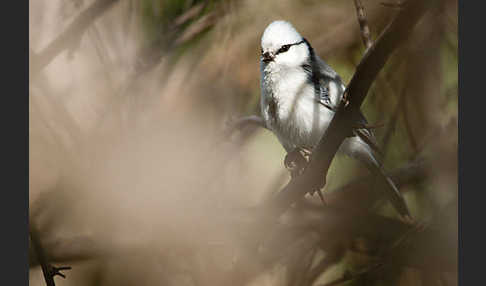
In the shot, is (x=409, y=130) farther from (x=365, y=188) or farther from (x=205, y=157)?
(x=205, y=157)

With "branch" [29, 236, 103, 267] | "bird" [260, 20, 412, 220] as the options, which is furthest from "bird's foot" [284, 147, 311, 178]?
"branch" [29, 236, 103, 267]

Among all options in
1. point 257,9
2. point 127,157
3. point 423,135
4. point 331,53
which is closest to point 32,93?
point 127,157

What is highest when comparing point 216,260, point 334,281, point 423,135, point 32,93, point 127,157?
point 32,93

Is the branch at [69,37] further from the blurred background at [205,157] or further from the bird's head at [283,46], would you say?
the bird's head at [283,46]

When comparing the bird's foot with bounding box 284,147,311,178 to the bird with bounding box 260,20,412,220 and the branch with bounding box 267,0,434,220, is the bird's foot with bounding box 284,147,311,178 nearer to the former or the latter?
the bird with bounding box 260,20,412,220

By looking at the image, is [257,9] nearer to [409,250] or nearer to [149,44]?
[149,44]

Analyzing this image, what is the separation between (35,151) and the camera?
1240 millimetres

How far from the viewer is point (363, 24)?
1184 mm

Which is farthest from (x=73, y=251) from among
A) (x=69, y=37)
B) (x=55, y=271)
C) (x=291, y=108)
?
(x=291, y=108)

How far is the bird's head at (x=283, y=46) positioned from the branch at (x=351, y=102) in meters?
0.33

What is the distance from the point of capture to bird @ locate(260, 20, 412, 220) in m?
1.30

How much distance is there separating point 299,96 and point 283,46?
0.13 m

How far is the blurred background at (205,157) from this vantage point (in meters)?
1.20

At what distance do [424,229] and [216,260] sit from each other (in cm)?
46
